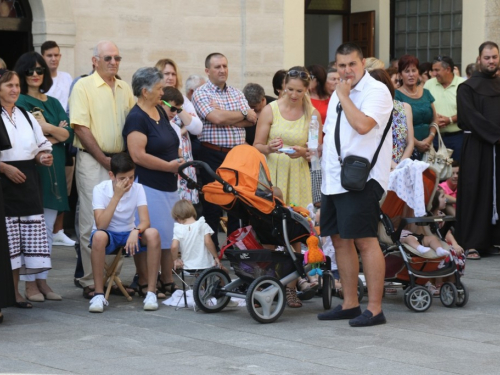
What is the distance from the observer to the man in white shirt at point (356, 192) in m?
7.62

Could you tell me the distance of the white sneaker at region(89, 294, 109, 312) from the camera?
8.09m

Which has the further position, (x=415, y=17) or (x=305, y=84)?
(x=415, y=17)

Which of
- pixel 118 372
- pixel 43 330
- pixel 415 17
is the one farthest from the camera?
pixel 415 17

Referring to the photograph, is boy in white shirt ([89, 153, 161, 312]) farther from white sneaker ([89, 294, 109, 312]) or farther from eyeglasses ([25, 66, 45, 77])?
eyeglasses ([25, 66, 45, 77])

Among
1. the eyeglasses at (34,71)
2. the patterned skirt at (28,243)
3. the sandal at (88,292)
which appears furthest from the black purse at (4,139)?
the sandal at (88,292)

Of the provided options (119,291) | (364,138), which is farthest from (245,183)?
(119,291)

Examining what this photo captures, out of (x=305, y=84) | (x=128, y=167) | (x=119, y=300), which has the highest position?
(x=305, y=84)

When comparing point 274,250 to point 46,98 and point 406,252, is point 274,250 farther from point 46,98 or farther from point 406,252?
point 46,98

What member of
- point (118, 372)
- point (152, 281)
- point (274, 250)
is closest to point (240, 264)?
point (274, 250)

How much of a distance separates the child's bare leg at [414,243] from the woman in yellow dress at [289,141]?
116 cm

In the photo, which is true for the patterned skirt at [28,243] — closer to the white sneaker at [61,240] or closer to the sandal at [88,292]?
the sandal at [88,292]

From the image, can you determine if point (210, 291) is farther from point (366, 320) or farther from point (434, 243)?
point (434, 243)

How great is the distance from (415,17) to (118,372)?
13.0 metres

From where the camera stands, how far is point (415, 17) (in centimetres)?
1805
